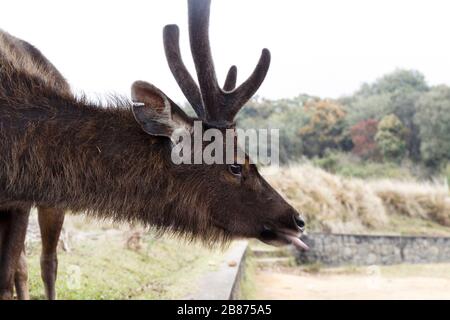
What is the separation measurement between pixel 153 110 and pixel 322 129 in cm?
3816

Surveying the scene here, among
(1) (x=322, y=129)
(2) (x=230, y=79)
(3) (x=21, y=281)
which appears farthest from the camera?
(1) (x=322, y=129)

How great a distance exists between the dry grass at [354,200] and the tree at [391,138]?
1376 cm

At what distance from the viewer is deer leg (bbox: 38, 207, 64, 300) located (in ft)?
17.3

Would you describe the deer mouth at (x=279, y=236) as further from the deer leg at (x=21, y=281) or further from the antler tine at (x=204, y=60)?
the deer leg at (x=21, y=281)

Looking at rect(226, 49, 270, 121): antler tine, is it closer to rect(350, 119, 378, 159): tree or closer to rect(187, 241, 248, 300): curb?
rect(187, 241, 248, 300): curb

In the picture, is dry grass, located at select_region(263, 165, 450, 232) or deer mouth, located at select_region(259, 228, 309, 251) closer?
deer mouth, located at select_region(259, 228, 309, 251)

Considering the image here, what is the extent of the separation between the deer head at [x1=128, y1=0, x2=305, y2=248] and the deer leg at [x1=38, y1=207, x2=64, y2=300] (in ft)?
6.64

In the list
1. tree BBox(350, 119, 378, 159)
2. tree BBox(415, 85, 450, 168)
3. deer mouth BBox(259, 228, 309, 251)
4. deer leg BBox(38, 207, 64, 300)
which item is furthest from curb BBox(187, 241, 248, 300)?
tree BBox(350, 119, 378, 159)

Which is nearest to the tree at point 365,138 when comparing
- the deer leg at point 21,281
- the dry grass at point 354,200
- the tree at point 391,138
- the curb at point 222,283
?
the tree at point 391,138

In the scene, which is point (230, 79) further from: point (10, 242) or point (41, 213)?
point (41, 213)

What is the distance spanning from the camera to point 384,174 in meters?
28.3

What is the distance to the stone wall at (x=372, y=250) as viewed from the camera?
17.5 meters

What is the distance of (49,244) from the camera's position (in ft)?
18.6

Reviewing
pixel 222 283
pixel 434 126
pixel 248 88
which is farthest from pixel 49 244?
pixel 434 126
